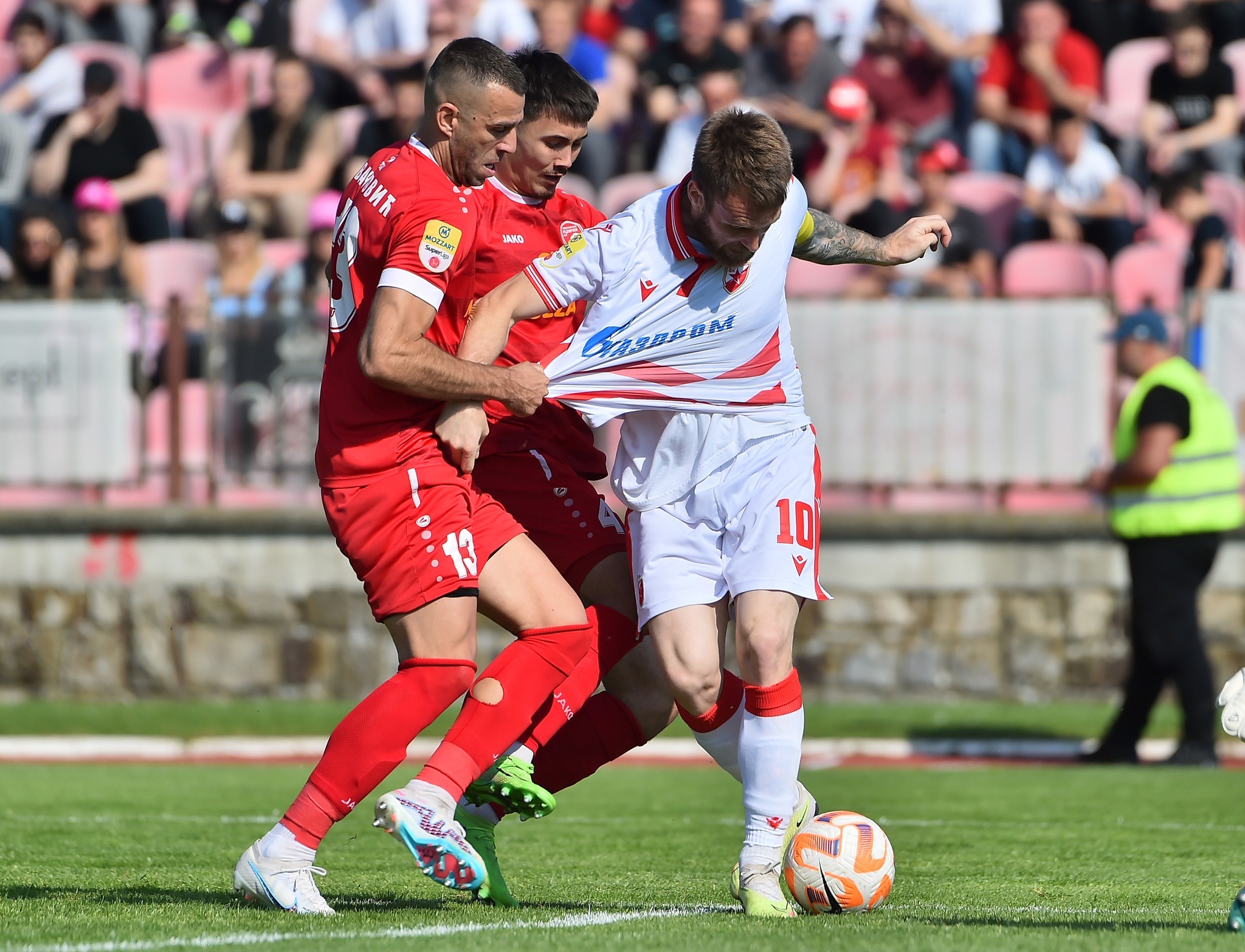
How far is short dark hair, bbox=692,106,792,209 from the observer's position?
504 centimetres

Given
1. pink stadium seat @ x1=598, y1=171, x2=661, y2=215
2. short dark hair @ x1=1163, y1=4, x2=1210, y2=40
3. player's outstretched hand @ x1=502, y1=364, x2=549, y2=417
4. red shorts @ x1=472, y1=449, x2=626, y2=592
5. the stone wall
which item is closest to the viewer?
player's outstretched hand @ x1=502, y1=364, x2=549, y2=417

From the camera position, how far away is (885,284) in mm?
13250

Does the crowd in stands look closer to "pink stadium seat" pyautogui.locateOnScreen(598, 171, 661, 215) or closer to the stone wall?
"pink stadium seat" pyautogui.locateOnScreen(598, 171, 661, 215)

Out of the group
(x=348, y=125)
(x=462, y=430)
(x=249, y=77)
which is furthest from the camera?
(x=249, y=77)

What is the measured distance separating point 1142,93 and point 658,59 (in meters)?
4.34

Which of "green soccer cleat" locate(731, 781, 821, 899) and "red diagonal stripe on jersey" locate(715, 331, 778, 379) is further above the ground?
"red diagonal stripe on jersey" locate(715, 331, 778, 379)

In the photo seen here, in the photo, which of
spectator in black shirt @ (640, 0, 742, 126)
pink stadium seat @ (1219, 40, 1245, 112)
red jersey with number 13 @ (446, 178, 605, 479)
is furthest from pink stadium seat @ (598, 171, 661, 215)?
red jersey with number 13 @ (446, 178, 605, 479)

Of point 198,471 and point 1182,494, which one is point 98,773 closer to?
point 198,471

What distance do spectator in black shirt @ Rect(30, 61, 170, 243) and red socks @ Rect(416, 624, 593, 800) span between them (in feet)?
33.4

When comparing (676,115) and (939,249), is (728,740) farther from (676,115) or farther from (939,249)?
(676,115)

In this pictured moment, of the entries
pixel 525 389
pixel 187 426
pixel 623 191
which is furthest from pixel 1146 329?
pixel 187 426

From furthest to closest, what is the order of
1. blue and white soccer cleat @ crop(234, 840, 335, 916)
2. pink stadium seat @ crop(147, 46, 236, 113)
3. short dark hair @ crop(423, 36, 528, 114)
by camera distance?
pink stadium seat @ crop(147, 46, 236, 113), short dark hair @ crop(423, 36, 528, 114), blue and white soccer cleat @ crop(234, 840, 335, 916)

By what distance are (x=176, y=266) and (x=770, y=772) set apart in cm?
995

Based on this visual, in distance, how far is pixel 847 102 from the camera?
1433 cm
